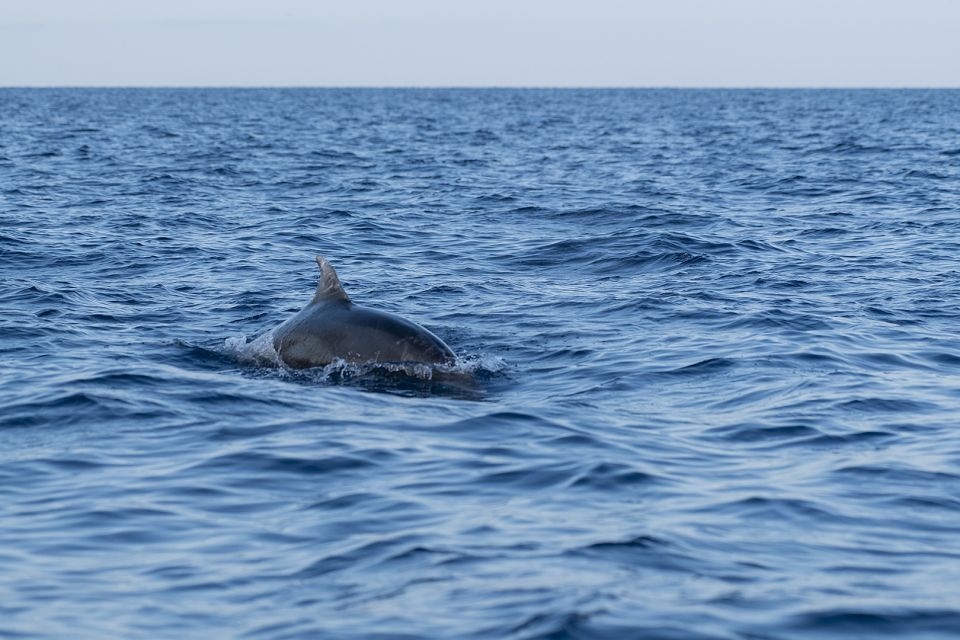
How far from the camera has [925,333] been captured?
653 inches

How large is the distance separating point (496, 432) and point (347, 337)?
2.67 metres

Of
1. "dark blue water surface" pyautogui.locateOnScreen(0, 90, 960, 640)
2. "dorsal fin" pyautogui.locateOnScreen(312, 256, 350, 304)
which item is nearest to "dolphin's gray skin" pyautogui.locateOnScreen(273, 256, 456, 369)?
"dorsal fin" pyautogui.locateOnScreen(312, 256, 350, 304)

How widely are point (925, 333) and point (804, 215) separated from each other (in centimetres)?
1379

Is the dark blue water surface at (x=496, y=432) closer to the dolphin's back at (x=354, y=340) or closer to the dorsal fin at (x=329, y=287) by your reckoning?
the dolphin's back at (x=354, y=340)

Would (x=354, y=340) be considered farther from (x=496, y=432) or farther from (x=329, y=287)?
(x=496, y=432)

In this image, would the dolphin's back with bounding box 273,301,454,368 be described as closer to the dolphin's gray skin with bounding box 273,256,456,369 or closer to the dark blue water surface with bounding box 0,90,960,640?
the dolphin's gray skin with bounding box 273,256,456,369

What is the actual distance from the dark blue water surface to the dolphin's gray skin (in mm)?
208

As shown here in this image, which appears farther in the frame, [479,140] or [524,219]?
[479,140]

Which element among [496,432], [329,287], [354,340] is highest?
[329,287]

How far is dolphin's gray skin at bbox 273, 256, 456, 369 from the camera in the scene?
1377 centimetres

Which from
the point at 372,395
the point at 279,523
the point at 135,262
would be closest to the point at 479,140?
the point at 135,262

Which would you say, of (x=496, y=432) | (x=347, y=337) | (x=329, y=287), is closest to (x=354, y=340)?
(x=347, y=337)

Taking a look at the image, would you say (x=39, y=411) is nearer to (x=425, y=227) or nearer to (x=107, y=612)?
(x=107, y=612)

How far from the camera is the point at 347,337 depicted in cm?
Answer: 1395
